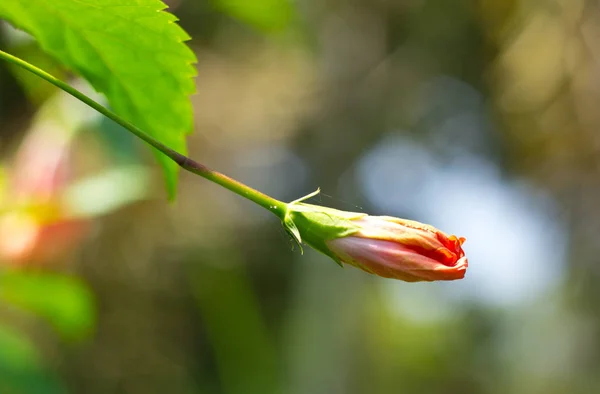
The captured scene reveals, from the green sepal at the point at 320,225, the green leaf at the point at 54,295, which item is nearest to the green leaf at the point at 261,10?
the green leaf at the point at 54,295

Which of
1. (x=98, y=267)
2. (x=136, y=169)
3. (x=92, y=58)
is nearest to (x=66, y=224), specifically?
(x=136, y=169)

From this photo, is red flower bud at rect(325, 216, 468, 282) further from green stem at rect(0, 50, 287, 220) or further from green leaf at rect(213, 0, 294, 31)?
green leaf at rect(213, 0, 294, 31)

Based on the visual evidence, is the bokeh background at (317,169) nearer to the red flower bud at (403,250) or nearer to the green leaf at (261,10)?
the green leaf at (261,10)

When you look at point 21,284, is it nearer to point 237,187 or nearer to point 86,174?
point 86,174

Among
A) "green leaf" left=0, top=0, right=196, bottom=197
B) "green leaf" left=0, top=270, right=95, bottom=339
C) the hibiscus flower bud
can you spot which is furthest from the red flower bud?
"green leaf" left=0, top=270, right=95, bottom=339

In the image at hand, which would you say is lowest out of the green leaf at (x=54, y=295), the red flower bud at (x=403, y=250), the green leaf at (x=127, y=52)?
the green leaf at (x=54, y=295)

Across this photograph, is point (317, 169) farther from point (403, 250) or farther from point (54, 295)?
point (403, 250)
